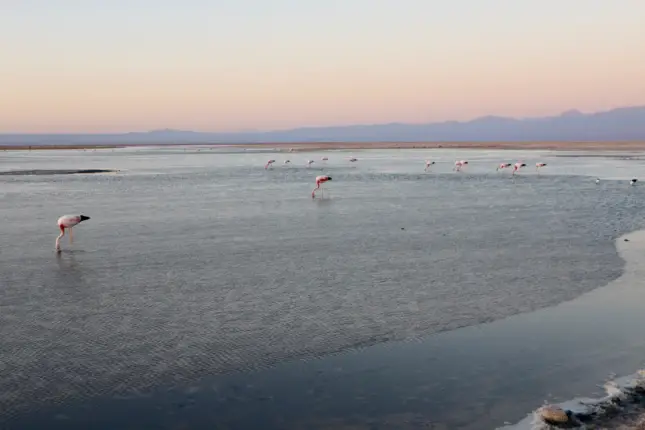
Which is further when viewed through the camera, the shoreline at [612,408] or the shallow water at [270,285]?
the shallow water at [270,285]

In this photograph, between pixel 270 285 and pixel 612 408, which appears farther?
pixel 270 285

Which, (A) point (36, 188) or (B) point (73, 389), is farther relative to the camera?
(A) point (36, 188)

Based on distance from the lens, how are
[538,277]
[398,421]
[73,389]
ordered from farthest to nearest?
[538,277] < [73,389] < [398,421]

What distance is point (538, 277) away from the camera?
521 inches

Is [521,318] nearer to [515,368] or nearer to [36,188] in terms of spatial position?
[515,368]

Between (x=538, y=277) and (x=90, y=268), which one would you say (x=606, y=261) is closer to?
(x=538, y=277)

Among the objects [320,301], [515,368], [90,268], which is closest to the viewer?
[515,368]

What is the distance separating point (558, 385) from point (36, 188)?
33136 millimetres

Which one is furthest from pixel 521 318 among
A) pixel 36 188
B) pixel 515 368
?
pixel 36 188

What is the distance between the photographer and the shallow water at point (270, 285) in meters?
7.98

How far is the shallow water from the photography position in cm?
798

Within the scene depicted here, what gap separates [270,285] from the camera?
12562 mm

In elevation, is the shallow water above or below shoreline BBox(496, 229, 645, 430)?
above

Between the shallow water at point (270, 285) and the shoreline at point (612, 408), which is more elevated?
the shallow water at point (270, 285)
